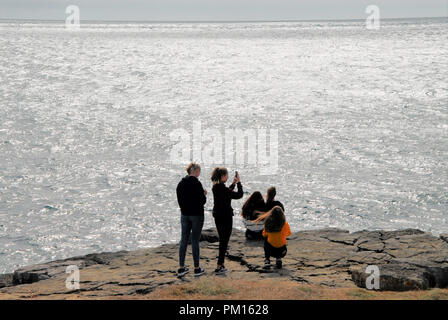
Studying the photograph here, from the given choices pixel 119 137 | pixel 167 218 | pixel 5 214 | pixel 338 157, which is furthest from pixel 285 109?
pixel 5 214

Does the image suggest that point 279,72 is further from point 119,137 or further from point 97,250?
point 97,250

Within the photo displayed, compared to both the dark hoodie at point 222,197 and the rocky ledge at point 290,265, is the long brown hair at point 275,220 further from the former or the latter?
the dark hoodie at point 222,197

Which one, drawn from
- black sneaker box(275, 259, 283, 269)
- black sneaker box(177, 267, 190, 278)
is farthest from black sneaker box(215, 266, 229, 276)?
black sneaker box(275, 259, 283, 269)

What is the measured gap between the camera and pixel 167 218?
23562 mm

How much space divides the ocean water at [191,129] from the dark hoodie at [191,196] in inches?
442

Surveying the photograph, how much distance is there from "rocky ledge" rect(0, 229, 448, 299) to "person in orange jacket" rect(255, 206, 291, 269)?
38 cm

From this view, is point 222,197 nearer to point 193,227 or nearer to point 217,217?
point 217,217

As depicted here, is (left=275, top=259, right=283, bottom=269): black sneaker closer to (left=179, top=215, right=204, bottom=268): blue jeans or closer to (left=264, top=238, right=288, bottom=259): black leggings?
(left=264, top=238, right=288, bottom=259): black leggings

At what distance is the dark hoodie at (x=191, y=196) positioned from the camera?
9.39 m

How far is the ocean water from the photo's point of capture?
76.5 ft

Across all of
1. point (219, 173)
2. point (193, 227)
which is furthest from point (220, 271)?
point (219, 173)

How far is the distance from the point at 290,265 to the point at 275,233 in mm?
1195

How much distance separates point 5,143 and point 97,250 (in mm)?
16142

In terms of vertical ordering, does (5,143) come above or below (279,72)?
below
